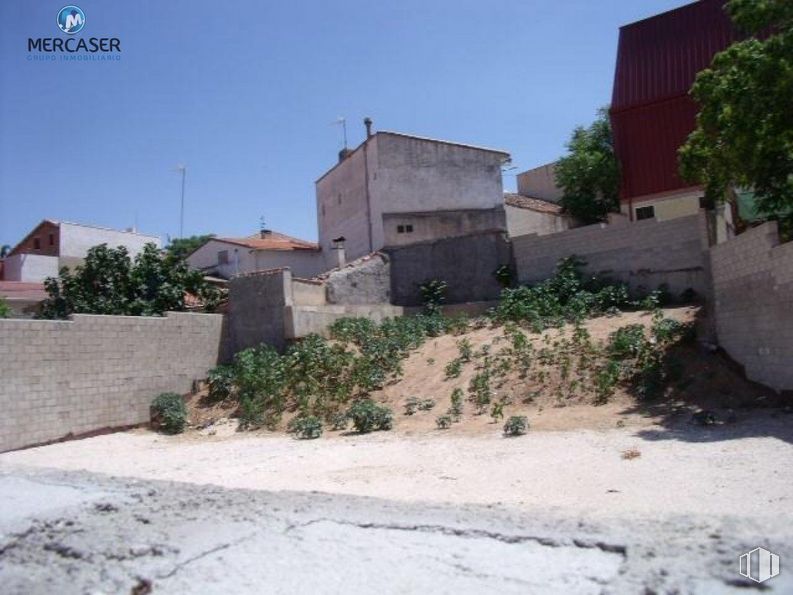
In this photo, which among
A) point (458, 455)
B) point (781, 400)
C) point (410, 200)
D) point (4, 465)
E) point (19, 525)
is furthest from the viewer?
point (410, 200)

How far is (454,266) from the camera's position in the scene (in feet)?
64.6

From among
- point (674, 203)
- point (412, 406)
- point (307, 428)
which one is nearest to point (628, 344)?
point (412, 406)

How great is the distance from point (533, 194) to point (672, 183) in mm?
12898

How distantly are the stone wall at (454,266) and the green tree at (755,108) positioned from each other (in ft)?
26.1

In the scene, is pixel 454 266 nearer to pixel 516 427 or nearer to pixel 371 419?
pixel 371 419

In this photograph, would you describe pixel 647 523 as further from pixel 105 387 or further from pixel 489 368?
pixel 105 387

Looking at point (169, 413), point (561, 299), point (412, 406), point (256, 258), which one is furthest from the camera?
point (256, 258)

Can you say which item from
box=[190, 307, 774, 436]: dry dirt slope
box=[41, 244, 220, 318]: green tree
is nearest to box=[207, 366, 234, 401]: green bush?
box=[190, 307, 774, 436]: dry dirt slope

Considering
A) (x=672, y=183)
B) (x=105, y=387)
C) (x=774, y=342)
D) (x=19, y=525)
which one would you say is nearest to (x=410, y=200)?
(x=672, y=183)

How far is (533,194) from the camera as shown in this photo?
111ft

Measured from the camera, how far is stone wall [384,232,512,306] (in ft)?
63.0

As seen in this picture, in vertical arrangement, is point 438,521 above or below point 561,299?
below

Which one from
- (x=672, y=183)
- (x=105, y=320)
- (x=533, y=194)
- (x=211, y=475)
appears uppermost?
(x=533, y=194)

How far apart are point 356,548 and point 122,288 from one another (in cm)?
1599
